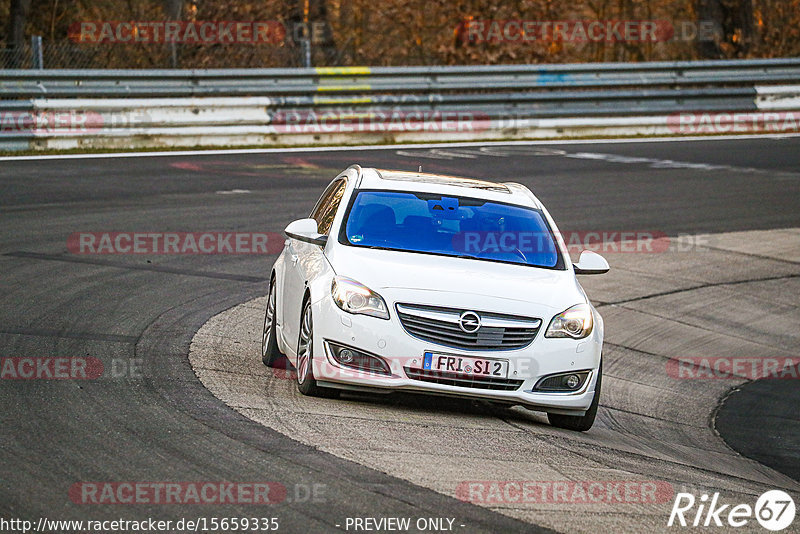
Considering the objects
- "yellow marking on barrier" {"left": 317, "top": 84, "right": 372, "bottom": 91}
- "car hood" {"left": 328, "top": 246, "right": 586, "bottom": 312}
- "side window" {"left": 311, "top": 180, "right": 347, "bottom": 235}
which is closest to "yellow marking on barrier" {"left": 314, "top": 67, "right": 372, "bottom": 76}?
"yellow marking on barrier" {"left": 317, "top": 84, "right": 372, "bottom": 91}

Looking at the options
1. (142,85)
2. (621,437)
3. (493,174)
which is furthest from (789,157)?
(621,437)

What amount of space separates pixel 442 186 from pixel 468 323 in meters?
1.86

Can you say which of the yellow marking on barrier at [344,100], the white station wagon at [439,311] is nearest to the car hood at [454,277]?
the white station wagon at [439,311]

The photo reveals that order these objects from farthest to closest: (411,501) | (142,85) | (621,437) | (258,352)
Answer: (142,85) → (258,352) → (621,437) → (411,501)

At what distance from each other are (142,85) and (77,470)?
16.8 m

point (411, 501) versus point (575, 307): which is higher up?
point (575, 307)

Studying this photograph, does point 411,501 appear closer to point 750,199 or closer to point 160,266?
point 160,266

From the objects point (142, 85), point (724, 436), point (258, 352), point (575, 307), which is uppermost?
point (142, 85)

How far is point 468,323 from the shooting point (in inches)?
311

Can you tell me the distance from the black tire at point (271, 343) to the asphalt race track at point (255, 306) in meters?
0.63

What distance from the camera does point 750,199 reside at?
1923cm

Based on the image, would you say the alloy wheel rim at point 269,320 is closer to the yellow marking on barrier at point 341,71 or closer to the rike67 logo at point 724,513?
the rike67 logo at point 724,513

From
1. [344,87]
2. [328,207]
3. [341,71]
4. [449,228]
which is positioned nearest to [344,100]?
[344,87]

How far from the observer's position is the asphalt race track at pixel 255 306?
240 inches
